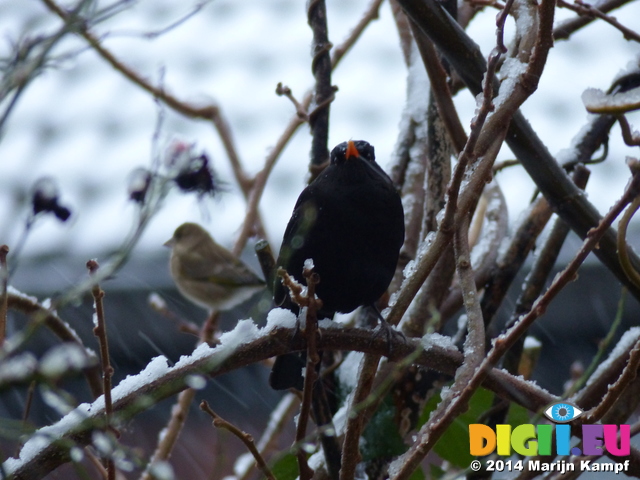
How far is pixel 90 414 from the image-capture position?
1380 millimetres

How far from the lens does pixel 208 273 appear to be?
137 inches

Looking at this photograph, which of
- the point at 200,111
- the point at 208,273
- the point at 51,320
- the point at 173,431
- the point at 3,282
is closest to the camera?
the point at 3,282

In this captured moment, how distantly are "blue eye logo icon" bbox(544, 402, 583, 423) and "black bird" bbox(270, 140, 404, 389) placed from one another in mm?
851

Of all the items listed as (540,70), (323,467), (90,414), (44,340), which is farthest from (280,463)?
(44,340)

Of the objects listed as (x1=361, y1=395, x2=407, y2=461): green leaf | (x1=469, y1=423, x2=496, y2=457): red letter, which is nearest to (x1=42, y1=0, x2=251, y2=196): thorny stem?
(x1=361, y1=395, x2=407, y2=461): green leaf

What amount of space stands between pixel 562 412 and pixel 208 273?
214 centimetres

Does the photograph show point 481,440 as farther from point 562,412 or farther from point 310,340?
point 310,340

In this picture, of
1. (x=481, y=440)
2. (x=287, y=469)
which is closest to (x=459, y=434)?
(x=481, y=440)

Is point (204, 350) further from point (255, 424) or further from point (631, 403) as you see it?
point (255, 424)

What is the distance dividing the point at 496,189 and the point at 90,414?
2.05 m

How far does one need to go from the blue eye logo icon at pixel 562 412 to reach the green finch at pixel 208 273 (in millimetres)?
1844

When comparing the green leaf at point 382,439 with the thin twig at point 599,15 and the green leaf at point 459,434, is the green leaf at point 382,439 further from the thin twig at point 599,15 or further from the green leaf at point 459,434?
the thin twig at point 599,15

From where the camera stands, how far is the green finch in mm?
3348

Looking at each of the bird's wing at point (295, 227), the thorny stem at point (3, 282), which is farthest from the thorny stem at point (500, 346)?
the bird's wing at point (295, 227)
